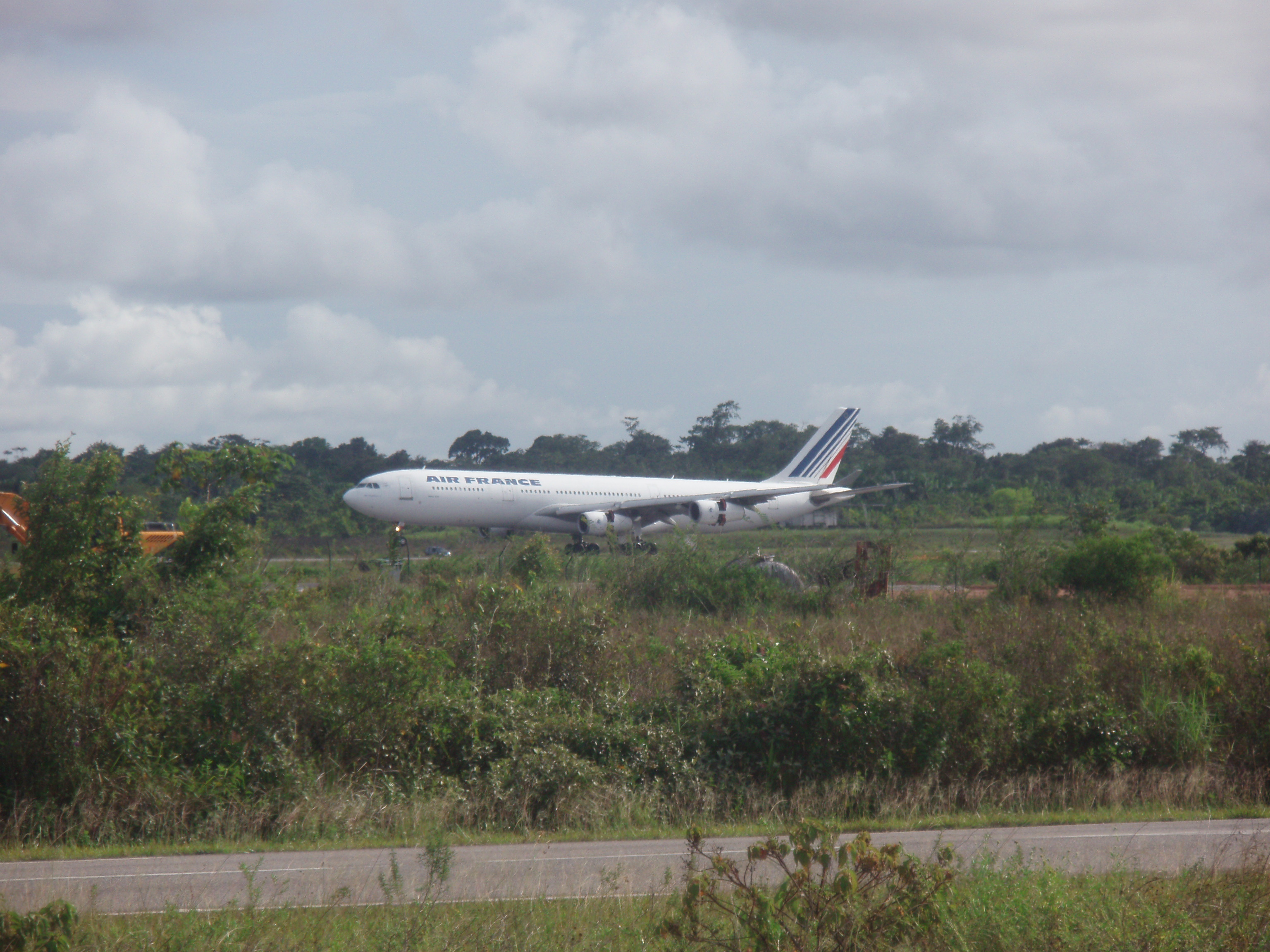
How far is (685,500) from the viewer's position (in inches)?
1655

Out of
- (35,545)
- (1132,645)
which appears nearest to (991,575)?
(1132,645)

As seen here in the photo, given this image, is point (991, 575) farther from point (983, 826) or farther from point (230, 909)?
point (230, 909)

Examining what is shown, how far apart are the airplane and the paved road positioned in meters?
23.4

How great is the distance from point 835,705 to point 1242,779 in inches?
192

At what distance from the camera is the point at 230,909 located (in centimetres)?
640

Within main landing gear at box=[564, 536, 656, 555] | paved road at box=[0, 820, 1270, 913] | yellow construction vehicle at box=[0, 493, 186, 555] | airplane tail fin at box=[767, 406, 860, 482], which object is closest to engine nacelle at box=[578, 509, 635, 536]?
main landing gear at box=[564, 536, 656, 555]

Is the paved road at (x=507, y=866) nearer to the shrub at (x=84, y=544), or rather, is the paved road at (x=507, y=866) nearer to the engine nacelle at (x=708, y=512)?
the shrub at (x=84, y=544)

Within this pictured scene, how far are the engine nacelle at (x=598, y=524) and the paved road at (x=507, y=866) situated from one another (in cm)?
3088

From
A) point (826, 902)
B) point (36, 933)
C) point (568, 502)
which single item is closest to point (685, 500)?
point (568, 502)

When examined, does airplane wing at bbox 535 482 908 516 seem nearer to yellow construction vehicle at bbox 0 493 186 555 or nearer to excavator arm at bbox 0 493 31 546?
yellow construction vehicle at bbox 0 493 186 555

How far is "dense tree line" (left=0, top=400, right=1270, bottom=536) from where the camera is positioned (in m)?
51.5

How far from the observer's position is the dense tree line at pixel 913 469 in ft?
169

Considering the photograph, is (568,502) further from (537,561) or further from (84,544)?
(84,544)

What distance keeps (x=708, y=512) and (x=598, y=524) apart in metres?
4.72
